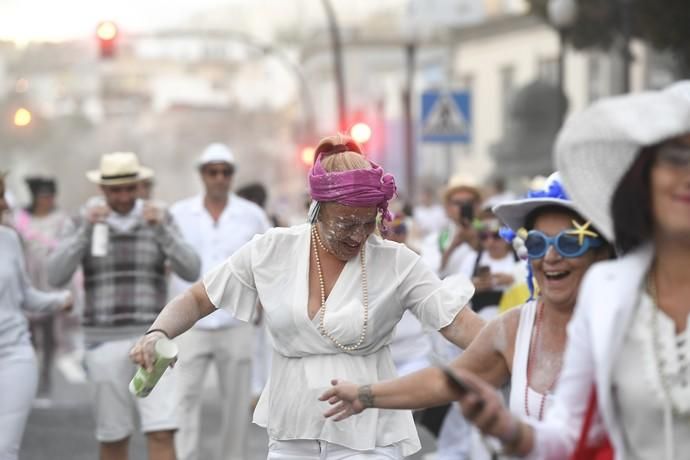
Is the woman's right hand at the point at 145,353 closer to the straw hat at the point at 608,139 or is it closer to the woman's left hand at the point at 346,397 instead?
the woman's left hand at the point at 346,397

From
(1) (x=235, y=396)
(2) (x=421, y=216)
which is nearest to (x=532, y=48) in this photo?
(2) (x=421, y=216)

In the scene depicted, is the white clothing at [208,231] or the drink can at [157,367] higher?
the drink can at [157,367]

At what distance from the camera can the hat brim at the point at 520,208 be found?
486cm

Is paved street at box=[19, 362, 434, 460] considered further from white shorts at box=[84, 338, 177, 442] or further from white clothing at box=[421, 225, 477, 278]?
white shorts at box=[84, 338, 177, 442]

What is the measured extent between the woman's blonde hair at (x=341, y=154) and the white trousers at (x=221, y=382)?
4.17 meters

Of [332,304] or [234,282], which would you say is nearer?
[332,304]

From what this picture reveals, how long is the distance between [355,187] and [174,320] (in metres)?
0.85

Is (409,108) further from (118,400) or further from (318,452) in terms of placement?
(318,452)

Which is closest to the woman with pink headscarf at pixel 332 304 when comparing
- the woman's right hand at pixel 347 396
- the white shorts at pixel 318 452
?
the white shorts at pixel 318 452

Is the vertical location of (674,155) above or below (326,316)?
above

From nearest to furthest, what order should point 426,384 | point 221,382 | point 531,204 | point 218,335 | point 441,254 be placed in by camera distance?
1. point 426,384
2. point 531,204
3. point 218,335
4. point 221,382
5. point 441,254

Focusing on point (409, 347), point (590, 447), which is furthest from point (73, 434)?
point (590, 447)

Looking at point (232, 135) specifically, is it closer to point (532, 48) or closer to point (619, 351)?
point (532, 48)

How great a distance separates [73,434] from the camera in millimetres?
12945
